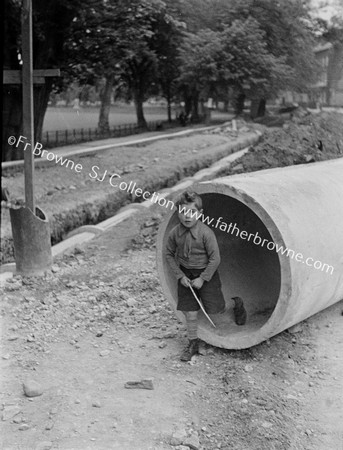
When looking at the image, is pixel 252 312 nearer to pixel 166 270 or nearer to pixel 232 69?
pixel 166 270

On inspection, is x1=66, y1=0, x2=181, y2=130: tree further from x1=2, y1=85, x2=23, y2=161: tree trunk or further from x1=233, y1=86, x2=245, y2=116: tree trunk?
x1=233, y1=86, x2=245, y2=116: tree trunk

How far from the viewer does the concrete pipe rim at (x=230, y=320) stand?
3.86 meters

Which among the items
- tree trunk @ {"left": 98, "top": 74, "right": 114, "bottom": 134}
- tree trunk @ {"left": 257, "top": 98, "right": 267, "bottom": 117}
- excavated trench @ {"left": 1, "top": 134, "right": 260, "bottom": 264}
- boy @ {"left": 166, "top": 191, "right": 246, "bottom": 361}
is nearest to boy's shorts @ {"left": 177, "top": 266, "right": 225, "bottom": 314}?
boy @ {"left": 166, "top": 191, "right": 246, "bottom": 361}

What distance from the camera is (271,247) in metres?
5.18

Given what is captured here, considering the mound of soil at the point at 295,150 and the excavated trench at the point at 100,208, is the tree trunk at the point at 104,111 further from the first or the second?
the mound of soil at the point at 295,150

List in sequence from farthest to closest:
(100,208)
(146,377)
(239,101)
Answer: (239,101)
(100,208)
(146,377)

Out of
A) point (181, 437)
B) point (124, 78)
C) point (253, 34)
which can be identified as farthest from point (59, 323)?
point (124, 78)

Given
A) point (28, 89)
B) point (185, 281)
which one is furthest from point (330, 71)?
point (185, 281)

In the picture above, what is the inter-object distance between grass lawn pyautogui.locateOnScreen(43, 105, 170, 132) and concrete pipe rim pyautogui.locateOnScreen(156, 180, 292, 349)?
14773 mm

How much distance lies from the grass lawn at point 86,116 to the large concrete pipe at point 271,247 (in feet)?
46.3

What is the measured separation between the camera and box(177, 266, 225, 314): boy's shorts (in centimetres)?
427

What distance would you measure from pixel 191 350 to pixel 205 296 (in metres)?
0.39

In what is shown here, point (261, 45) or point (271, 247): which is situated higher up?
point (261, 45)

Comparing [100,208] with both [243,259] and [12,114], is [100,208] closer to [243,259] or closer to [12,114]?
[12,114]
